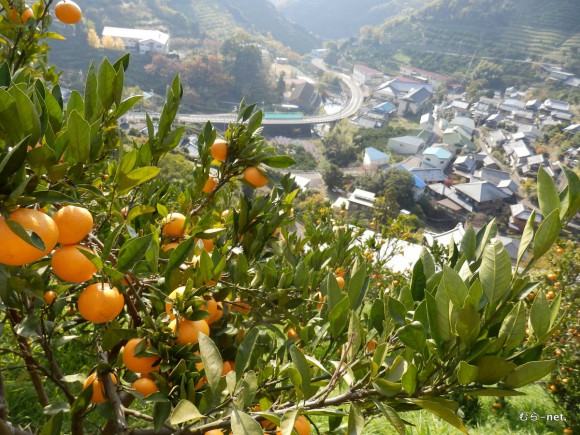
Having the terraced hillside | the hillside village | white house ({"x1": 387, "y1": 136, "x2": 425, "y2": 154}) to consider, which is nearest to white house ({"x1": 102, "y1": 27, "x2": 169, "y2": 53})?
the hillside village

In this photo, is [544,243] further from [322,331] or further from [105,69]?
[105,69]

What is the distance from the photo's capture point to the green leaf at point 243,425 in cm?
44

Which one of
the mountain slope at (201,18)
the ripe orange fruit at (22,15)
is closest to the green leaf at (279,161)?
the ripe orange fruit at (22,15)

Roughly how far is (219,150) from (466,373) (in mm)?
700

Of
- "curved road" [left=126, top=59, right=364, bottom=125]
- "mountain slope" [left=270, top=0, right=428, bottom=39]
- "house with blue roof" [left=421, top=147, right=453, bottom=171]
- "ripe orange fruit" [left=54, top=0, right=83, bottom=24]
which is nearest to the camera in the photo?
"ripe orange fruit" [left=54, top=0, right=83, bottom=24]

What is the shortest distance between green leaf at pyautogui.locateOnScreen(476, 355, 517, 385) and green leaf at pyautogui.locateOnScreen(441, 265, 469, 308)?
0.07 m

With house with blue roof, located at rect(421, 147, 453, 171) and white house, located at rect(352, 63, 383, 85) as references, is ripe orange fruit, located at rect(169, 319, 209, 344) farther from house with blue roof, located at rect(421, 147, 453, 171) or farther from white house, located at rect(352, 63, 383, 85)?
white house, located at rect(352, 63, 383, 85)

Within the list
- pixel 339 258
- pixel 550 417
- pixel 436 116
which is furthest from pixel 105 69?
pixel 436 116

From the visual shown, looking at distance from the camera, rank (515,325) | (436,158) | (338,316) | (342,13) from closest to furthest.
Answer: (515,325)
(338,316)
(436,158)
(342,13)

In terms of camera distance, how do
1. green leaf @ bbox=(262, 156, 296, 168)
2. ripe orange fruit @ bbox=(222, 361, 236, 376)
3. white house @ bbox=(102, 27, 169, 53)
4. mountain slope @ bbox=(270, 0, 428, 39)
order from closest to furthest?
1. ripe orange fruit @ bbox=(222, 361, 236, 376)
2. green leaf @ bbox=(262, 156, 296, 168)
3. white house @ bbox=(102, 27, 169, 53)
4. mountain slope @ bbox=(270, 0, 428, 39)

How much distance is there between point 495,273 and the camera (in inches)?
18.7

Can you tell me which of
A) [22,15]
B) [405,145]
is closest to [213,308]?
[22,15]

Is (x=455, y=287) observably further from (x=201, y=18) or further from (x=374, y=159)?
(x=201, y=18)

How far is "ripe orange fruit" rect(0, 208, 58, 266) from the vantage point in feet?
1.36
